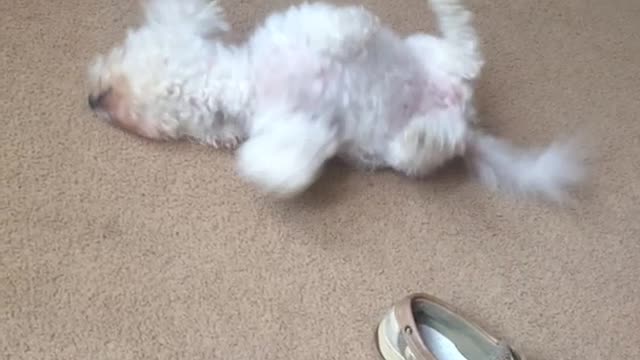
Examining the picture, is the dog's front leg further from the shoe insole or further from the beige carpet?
the shoe insole

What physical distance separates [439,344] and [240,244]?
301 mm

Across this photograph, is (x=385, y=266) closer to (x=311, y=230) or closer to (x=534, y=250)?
(x=311, y=230)

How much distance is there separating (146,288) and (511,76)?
→ 735 millimetres

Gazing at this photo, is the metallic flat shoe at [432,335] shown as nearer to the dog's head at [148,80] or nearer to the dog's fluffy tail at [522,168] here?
the dog's fluffy tail at [522,168]

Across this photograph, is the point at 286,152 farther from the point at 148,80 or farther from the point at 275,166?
the point at 148,80

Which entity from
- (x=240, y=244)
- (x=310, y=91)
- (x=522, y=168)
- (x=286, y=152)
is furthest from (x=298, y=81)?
(x=522, y=168)

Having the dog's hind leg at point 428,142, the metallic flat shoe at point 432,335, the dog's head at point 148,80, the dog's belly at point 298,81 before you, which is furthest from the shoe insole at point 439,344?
the dog's head at point 148,80

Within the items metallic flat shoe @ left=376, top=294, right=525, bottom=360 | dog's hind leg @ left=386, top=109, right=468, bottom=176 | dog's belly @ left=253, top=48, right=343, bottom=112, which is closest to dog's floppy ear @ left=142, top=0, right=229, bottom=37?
dog's belly @ left=253, top=48, right=343, bottom=112

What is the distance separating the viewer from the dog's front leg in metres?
1.39

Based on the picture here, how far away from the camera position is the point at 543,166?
5.06ft

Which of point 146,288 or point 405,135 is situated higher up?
point 405,135

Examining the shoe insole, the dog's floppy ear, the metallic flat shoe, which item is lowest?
the shoe insole

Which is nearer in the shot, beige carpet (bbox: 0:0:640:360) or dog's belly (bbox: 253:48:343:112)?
beige carpet (bbox: 0:0:640:360)

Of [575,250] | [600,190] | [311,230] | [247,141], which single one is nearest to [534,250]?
[575,250]
